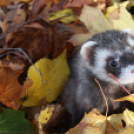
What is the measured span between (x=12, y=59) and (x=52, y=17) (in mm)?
444

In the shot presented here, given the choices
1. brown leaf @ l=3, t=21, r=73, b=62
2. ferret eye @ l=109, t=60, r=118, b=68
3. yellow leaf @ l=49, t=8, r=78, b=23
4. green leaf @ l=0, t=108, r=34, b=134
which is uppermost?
yellow leaf @ l=49, t=8, r=78, b=23

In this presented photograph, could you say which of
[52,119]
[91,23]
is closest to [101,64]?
[91,23]

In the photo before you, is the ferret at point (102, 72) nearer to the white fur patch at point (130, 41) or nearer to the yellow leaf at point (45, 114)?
the white fur patch at point (130, 41)

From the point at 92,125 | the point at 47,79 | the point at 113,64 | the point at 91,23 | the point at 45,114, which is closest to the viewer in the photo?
the point at 92,125

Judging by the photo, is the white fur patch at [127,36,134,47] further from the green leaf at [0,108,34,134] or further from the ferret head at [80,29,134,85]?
the green leaf at [0,108,34,134]

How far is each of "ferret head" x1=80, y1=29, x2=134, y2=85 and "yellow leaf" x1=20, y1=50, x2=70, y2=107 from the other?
7.0 inches

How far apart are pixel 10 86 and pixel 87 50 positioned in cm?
52

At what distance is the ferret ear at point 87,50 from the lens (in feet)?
3.61

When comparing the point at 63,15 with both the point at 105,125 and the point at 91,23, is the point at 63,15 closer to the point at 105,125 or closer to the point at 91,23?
the point at 91,23

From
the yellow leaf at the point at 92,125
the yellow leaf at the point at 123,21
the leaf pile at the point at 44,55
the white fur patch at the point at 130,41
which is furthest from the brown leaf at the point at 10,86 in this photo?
the yellow leaf at the point at 123,21

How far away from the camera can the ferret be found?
1034 mm

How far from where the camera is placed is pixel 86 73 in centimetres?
120

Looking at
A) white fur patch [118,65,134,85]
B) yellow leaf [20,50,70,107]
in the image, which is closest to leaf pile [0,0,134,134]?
yellow leaf [20,50,70,107]

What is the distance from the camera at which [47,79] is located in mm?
1163
